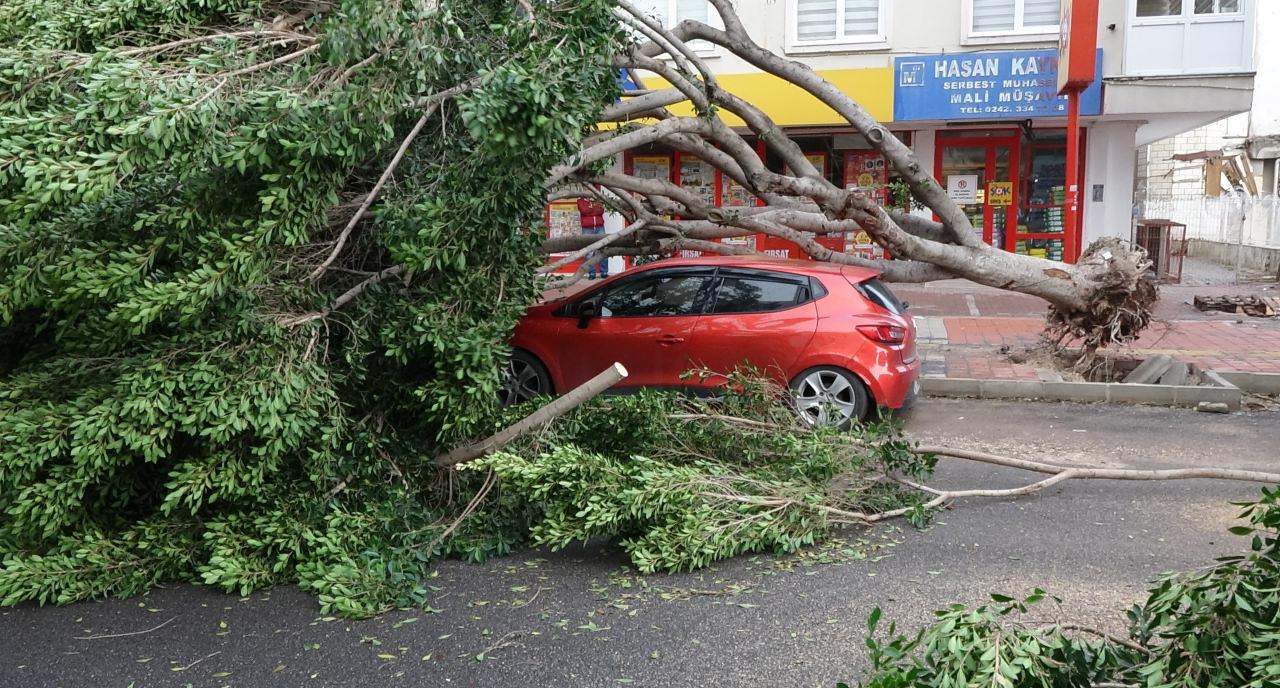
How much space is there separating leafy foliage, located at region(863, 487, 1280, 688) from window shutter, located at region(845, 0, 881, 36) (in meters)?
15.6

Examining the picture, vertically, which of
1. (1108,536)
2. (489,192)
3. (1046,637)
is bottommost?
(1108,536)

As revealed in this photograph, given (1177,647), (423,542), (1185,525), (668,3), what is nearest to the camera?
(1177,647)

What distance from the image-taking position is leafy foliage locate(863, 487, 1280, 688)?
296 cm

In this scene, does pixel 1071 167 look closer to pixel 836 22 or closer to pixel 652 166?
pixel 836 22

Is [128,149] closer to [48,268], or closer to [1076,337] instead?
[48,268]

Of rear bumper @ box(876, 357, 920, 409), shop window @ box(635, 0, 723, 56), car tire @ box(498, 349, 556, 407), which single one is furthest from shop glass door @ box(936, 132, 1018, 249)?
car tire @ box(498, 349, 556, 407)

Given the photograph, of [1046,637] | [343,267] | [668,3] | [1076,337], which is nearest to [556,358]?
[343,267]

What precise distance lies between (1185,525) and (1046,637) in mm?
3314

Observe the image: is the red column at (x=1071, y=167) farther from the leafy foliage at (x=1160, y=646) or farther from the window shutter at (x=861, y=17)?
the leafy foliage at (x=1160, y=646)

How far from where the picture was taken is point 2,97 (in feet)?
16.9

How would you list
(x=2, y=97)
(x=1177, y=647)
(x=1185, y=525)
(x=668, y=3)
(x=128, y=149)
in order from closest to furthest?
(x=1177, y=647) → (x=128, y=149) → (x=2, y=97) → (x=1185, y=525) → (x=668, y=3)

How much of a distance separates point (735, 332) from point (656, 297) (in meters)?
0.82

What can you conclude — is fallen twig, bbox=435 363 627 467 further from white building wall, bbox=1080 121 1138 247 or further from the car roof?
white building wall, bbox=1080 121 1138 247

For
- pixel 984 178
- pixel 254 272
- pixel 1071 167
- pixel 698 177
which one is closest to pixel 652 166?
pixel 698 177
